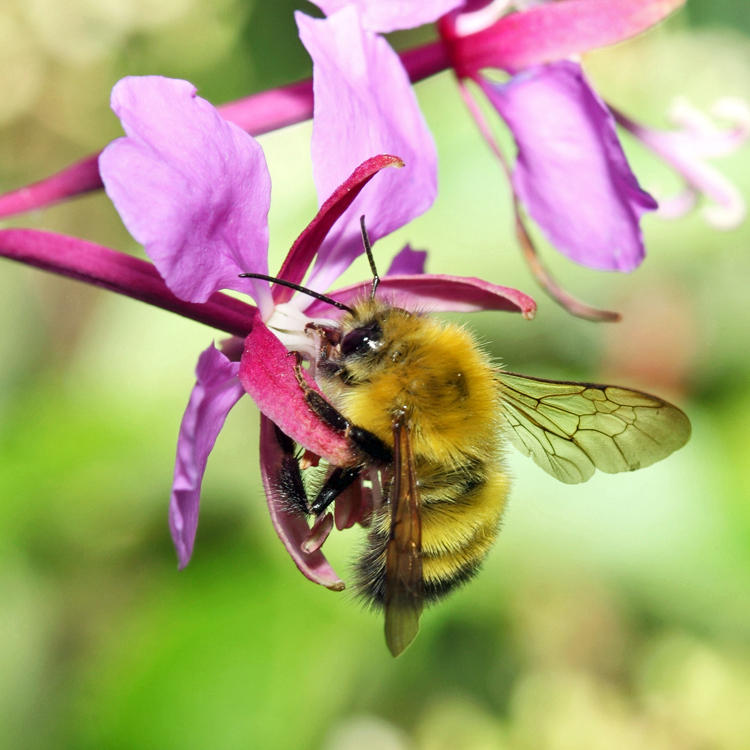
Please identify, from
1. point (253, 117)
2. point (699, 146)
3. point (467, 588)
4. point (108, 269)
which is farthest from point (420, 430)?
point (467, 588)

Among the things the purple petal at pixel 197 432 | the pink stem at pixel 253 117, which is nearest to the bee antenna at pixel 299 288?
the purple petal at pixel 197 432

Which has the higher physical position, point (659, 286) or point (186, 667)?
point (186, 667)

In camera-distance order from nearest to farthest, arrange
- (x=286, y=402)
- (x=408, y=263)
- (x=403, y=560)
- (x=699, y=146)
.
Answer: (x=403, y=560) < (x=286, y=402) < (x=408, y=263) < (x=699, y=146)

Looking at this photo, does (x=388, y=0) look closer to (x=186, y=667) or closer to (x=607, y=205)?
(x=607, y=205)

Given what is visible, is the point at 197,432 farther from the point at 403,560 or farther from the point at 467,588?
the point at 467,588

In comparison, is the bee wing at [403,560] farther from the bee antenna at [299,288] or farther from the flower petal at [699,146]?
the flower petal at [699,146]

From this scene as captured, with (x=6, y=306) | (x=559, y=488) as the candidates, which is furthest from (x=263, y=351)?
(x=6, y=306)
